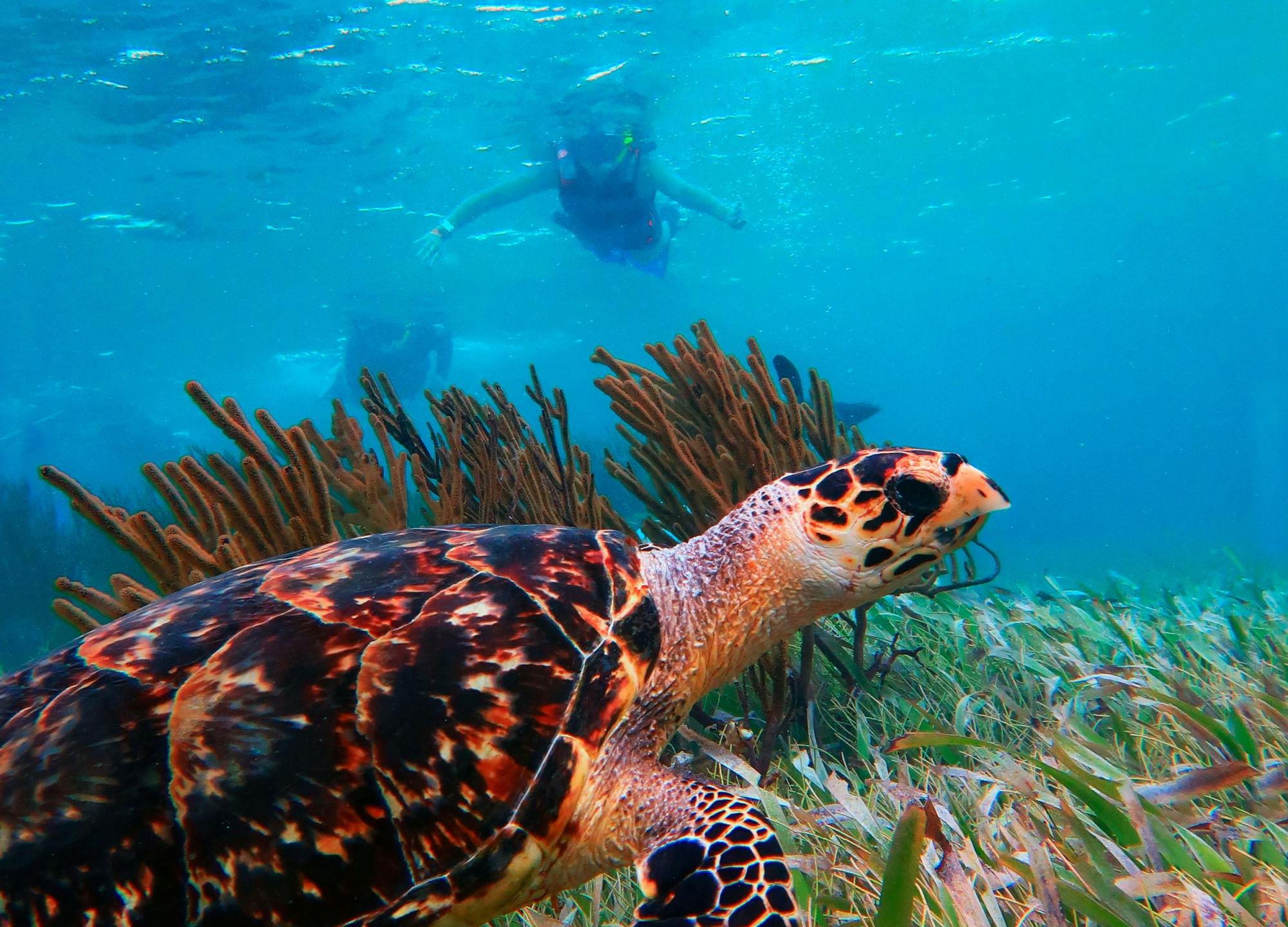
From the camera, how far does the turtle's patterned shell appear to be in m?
1.14

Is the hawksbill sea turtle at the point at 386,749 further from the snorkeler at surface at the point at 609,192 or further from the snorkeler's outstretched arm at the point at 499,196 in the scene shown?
the snorkeler's outstretched arm at the point at 499,196

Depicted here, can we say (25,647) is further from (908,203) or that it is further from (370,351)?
(908,203)

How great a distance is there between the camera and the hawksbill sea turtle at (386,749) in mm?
1159

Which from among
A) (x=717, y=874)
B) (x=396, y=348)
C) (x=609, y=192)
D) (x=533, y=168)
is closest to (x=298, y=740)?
(x=717, y=874)

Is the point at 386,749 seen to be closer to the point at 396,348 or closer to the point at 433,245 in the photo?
the point at 433,245

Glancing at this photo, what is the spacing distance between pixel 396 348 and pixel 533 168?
8510 mm

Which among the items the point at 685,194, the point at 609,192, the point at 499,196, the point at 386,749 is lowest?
the point at 386,749

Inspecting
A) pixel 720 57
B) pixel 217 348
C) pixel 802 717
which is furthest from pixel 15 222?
pixel 802 717

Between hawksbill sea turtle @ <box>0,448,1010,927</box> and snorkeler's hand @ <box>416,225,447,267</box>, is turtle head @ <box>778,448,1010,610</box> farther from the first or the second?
snorkeler's hand @ <box>416,225,447,267</box>

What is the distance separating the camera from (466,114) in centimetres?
1529

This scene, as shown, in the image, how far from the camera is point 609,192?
43.9 ft

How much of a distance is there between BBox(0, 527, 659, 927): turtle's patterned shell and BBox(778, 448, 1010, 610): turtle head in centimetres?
64

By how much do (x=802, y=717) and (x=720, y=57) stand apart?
17.3 metres

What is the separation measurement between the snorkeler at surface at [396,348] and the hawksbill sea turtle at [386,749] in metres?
22.1
